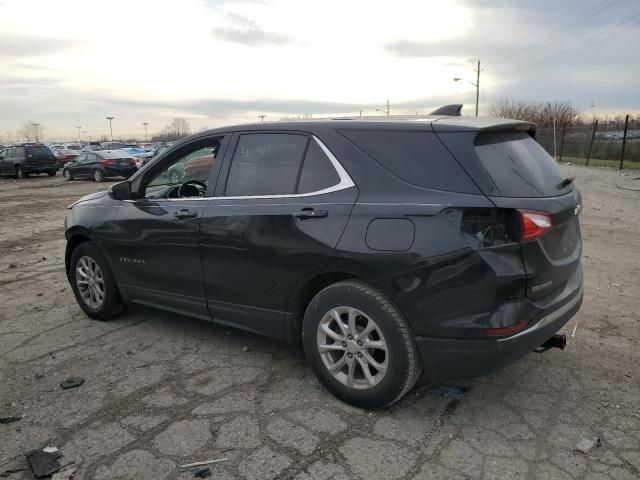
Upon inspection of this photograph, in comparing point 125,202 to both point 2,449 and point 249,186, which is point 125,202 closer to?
point 249,186

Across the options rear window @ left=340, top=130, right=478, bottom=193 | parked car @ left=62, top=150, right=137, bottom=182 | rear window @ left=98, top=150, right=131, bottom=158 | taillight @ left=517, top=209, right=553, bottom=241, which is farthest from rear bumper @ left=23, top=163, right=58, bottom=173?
taillight @ left=517, top=209, right=553, bottom=241

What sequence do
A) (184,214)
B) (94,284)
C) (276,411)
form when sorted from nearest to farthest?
(276,411) → (184,214) → (94,284)

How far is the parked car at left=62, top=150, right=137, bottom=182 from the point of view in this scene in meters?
24.4

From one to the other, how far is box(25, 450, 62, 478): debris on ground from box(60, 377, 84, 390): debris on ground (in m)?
0.78

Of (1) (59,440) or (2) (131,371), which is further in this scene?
(2) (131,371)

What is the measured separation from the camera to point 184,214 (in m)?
4.07

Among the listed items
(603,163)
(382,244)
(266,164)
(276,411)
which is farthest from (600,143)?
(276,411)

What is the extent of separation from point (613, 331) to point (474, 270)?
229cm

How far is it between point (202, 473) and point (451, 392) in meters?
1.65

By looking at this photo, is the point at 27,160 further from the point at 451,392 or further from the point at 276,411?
the point at 451,392

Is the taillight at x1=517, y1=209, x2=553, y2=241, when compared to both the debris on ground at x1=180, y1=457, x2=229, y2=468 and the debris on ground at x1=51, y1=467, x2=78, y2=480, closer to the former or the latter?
the debris on ground at x1=180, y1=457, x2=229, y2=468

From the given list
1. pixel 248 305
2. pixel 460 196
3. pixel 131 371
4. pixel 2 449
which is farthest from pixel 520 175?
pixel 2 449

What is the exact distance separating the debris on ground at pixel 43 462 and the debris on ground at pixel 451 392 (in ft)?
7.43

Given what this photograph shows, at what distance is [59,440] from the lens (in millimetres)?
3076
